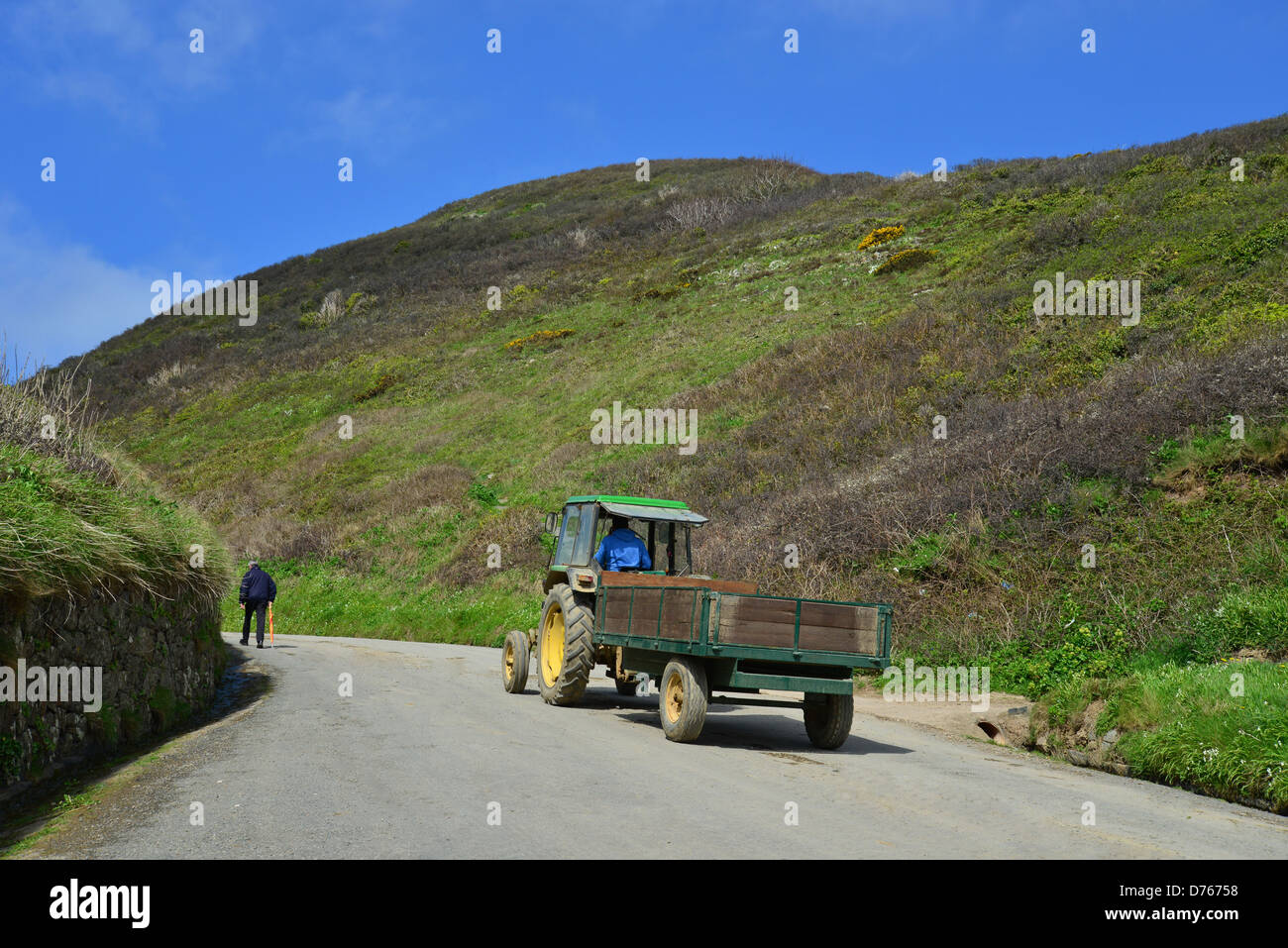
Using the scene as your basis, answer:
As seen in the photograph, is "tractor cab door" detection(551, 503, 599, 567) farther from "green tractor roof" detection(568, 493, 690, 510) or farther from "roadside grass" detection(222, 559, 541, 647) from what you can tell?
"roadside grass" detection(222, 559, 541, 647)

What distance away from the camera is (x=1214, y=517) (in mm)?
12922

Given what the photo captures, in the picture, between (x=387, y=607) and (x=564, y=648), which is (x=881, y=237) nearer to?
(x=387, y=607)

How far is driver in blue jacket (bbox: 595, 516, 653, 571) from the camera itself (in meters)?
11.7

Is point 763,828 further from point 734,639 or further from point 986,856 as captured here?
point 734,639

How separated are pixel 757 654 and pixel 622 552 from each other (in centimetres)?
324

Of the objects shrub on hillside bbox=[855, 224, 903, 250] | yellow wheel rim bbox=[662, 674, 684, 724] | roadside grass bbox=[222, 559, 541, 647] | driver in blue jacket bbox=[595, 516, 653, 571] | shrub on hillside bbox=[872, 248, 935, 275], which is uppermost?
shrub on hillside bbox=[855, 224, 903, 250]

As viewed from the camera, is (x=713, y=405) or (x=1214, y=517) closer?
(x=1214, y=517)

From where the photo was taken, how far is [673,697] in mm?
9602

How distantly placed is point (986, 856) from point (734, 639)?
12.7ft

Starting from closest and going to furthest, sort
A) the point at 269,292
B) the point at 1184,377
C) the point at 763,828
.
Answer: the point at 763,828
the point at 1184,377
the point at 269,292

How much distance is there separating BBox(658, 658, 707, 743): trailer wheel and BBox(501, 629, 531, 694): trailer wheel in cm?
362

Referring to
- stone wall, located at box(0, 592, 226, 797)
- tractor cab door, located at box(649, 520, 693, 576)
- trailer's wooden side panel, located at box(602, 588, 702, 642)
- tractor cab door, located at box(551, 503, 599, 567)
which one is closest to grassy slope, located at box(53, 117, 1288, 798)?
tractor cab door, located at box(649, 520, 693, 576)

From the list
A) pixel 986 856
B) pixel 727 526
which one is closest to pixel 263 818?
pixel 986 856

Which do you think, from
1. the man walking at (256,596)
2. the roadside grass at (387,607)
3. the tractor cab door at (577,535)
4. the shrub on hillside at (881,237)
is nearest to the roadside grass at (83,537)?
the tractor cab door at (577,535)
